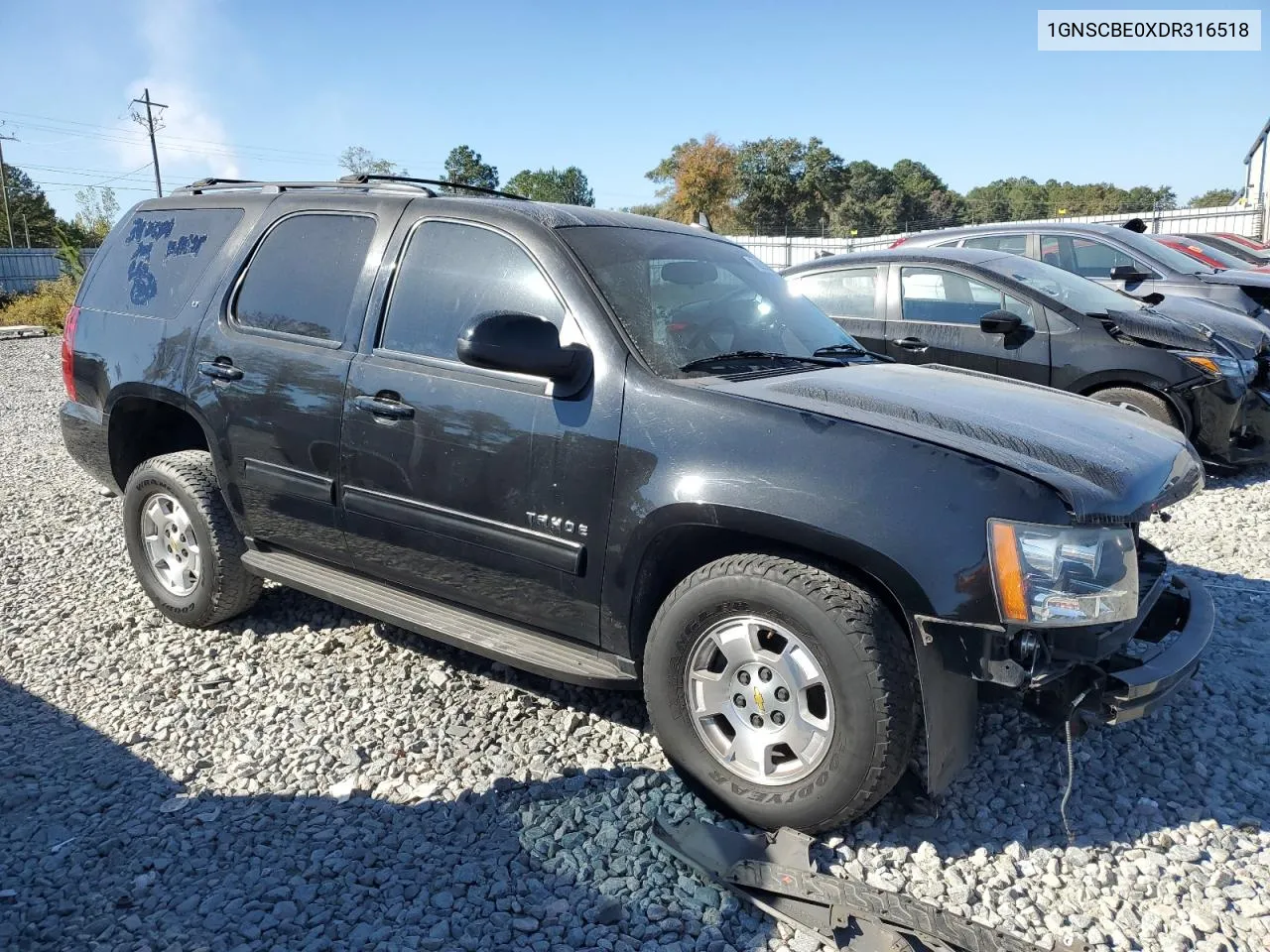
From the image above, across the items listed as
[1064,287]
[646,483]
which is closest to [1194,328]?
[1064,287]

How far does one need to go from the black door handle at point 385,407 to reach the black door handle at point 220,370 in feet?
2.38

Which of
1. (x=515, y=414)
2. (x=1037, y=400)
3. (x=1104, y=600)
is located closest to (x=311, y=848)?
(x=515, y=414)

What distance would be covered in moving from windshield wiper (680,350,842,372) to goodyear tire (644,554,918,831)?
743 millimetres

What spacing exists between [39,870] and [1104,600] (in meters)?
3.09

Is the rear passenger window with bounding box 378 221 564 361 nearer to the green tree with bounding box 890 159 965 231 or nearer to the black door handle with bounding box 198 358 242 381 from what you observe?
the black door handle with bounding box 198 358 242 381

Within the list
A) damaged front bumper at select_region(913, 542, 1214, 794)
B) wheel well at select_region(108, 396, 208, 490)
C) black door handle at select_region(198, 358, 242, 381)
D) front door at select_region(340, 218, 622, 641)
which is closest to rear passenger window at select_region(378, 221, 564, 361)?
front door at select_region(340, 218, 622, 641)

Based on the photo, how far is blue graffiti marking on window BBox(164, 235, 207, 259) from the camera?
14.0 ft

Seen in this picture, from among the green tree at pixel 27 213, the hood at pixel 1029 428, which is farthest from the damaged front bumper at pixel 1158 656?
the green tree at pixel 27 213

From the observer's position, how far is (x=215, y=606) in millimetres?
4176

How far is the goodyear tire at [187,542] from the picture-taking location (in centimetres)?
408

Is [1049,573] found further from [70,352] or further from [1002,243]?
[1002,243]

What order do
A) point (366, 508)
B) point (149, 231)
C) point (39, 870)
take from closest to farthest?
point (39, 870), point (366, 508), point (149, 231)

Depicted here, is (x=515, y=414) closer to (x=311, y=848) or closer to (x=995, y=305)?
(x=311, y=848)

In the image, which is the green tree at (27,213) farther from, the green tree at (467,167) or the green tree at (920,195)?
the green tree at (920,195)
